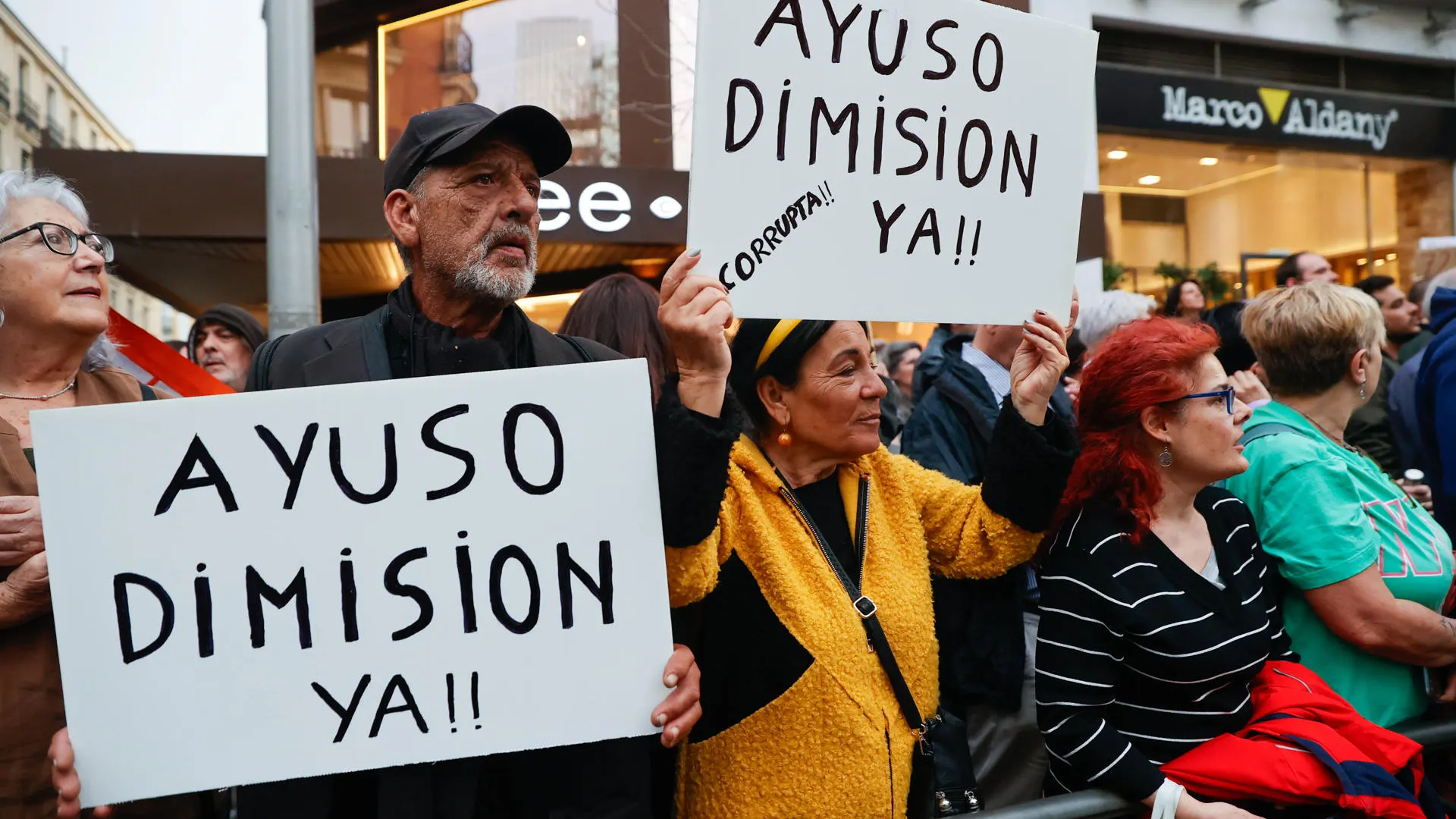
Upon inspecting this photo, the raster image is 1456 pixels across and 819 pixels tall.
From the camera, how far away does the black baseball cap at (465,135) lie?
206 centimetres

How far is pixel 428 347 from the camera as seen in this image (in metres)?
2.09

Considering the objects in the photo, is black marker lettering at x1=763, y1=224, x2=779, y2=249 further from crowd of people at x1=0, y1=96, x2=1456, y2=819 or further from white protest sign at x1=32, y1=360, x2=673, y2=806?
white protest sign at x1=32, y1=360, x2=673, y2=806

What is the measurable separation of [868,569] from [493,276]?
0.93 meters

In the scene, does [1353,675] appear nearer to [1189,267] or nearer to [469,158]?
[469,158]

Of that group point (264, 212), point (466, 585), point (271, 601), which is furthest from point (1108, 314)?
point (264, 212)

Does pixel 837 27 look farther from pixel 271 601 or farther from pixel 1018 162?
pixel 271 601

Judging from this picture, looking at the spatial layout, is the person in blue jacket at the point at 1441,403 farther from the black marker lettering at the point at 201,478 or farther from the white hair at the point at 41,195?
the white hair at the point at 41,195

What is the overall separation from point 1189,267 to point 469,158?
39.6 feet

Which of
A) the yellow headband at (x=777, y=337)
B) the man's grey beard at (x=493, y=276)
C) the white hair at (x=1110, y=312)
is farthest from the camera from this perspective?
the white hair at (x=1110, y=312)

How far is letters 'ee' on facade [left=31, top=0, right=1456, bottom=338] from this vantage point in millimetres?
8969

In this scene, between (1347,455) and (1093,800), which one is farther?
(1347,455)

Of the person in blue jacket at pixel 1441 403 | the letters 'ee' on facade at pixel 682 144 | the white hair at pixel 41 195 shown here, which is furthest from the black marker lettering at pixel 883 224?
the letters 'ee' on facade at pixel 682 144

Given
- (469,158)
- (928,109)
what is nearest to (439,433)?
(469,158)

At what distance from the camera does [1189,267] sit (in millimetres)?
12570
